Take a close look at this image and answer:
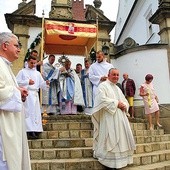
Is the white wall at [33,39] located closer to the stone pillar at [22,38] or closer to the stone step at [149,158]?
the stone pillar at [22,38]

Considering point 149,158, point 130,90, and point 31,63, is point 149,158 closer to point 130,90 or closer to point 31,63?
point 31,63

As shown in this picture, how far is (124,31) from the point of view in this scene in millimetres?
27250

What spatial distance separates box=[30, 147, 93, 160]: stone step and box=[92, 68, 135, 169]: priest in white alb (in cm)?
47

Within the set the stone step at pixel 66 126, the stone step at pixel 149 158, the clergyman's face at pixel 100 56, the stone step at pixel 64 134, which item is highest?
the clergyman's face at pixel 100 56

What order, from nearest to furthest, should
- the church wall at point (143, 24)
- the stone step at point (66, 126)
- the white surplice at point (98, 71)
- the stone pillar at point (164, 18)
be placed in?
the stone step at point (66, 126) → the white surplice at point (98, 71) → the stone pillar at point (164, 18) → the church wall at point (143, 24)

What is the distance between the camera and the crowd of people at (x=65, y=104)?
2.66m

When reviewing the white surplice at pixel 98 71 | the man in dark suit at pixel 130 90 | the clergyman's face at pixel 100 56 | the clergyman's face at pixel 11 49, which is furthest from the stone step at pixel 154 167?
the man in dark suit at pixel 130 90

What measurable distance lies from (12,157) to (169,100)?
8.17 meters

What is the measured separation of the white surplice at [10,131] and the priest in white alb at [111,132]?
2.26 meters

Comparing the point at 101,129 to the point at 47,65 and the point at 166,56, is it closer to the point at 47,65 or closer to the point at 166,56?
the point at 47,65

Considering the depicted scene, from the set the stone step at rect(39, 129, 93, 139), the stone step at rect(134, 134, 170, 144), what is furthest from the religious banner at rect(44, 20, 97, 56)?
the stone step at rect(134, 134, 170, 144)

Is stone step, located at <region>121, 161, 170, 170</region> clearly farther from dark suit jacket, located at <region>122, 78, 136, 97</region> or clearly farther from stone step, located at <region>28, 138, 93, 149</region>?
dark suit jacket, located at <region>122, 78, 136, 97</region>

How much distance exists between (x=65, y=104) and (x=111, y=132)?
165 inches

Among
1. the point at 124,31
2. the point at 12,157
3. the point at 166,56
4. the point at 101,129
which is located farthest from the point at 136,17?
the point at 12,157
